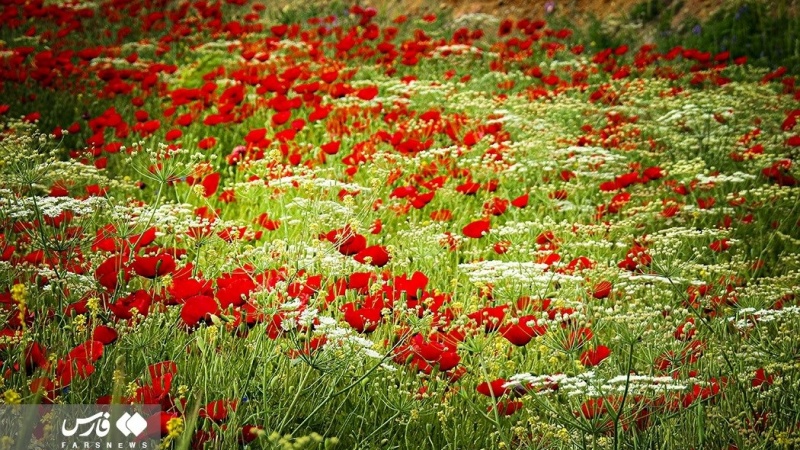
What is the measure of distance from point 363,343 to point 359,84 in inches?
183

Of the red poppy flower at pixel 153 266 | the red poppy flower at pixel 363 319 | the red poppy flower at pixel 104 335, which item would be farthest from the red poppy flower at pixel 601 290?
the red poppy flower at pixel 104 335

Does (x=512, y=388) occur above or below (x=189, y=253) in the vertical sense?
above

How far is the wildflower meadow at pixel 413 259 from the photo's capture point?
7.30 feet

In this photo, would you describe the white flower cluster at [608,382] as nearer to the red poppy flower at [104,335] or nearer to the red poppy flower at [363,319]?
the red poppy flower at [363,319]

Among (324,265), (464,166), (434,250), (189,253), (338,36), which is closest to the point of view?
(324,265)

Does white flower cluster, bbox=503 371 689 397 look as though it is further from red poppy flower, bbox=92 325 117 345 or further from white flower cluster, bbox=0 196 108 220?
white flower cluster, bbox=0 196 108 220

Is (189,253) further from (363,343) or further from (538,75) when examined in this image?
(538,75)

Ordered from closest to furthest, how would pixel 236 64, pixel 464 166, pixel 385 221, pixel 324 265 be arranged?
pixel 324 265
pixel 385 221
pixel 464 166
pixel 236 64

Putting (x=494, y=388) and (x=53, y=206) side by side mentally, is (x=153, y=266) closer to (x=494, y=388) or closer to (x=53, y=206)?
(x=53, y=206)

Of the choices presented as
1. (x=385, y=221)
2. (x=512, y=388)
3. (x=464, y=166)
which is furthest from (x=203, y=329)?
(x=464, y=166)

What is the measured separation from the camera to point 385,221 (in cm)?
437

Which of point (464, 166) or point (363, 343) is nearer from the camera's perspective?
point (363, 343)

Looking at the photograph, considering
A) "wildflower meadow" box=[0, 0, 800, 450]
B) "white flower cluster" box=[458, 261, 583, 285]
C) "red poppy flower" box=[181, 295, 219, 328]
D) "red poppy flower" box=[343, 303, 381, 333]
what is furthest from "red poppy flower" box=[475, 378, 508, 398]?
"red poppy flower" box=[181, 295, 219, 328]

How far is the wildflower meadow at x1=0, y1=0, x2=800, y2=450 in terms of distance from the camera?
2225mm
